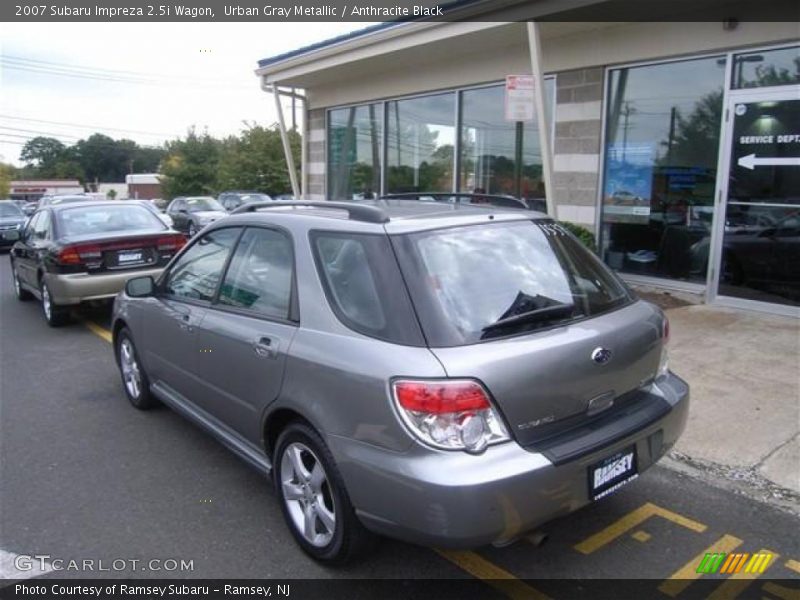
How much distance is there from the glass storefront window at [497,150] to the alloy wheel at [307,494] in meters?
7.56

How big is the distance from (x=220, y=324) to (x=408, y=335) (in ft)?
4.78

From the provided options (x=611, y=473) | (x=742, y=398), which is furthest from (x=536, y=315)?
(x=742, y=398)

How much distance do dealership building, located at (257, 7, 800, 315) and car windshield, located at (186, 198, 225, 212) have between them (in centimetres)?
1208

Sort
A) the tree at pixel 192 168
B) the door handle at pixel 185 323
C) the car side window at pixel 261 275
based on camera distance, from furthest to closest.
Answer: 1. the tree at pixel 192 168
2. the door handle at pixel 185 323
3. the car side window at pixel 261 275

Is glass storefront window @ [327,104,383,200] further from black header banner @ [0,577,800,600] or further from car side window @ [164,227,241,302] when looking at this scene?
black header banner @ [0,577,800,600]

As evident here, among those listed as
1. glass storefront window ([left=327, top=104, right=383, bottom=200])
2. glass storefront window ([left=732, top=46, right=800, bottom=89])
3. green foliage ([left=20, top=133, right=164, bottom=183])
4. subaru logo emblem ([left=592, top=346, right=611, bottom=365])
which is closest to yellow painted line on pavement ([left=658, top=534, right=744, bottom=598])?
subaru logo emblem ([left=592, top=346, right=611, bottom=365])

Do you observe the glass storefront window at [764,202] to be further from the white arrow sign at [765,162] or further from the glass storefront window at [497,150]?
the glass storefront window at [497,150]

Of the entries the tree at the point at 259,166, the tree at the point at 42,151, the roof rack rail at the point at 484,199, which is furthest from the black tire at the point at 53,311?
the tree at the point at 42,151

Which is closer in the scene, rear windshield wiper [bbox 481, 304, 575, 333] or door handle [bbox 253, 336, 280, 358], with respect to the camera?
rear windshield wiper [bbox 481, 304, 575, 333]

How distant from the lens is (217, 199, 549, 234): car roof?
2.86 metres

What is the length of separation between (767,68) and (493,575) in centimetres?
675

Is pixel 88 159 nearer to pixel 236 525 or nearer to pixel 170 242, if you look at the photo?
pixel 170 242

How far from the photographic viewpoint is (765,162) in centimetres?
702

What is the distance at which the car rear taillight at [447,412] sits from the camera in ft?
7.82
